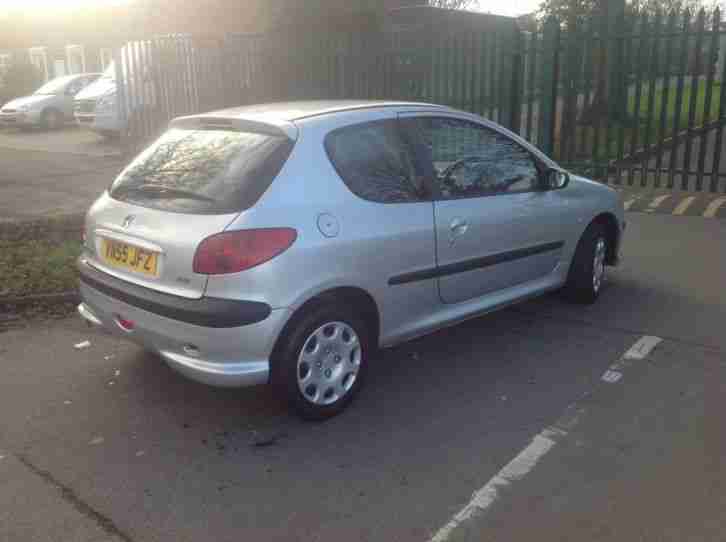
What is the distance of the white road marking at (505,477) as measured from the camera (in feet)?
10.1

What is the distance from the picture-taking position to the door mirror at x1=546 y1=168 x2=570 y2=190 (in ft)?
17.1

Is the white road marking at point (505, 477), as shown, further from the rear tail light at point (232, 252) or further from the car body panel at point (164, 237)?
the car body panel at point (164, 237)

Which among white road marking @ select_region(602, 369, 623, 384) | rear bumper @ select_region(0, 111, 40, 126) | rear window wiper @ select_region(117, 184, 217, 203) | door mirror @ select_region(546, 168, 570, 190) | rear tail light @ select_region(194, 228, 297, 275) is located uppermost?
rear window wiper @ select_region(117, 184, 217, 203)

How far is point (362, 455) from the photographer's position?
143 inches

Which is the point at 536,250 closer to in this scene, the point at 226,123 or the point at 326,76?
the point at 226,123

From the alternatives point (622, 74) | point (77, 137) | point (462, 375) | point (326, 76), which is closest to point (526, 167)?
point (462, 375)

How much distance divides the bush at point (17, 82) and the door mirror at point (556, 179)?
27.5 metres

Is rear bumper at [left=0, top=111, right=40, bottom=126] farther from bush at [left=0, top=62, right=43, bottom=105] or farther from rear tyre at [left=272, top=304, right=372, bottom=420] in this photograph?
rear tyre at [left=272, top=304, right=372, bottom=420]

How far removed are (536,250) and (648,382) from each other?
3.95 ft

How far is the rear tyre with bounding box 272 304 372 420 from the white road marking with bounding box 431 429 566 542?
1.01 meters

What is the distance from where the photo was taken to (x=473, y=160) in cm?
477

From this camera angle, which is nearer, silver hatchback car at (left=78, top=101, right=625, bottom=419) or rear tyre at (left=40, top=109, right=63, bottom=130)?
silver hatchback car at (left=78, top=101, right=625, bottom=419)

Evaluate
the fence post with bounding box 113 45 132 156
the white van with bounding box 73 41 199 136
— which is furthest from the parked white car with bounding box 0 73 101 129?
the fence post with bounding box 113 45 132 156

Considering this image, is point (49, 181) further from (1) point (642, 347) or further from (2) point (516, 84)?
(1) point (642, 347)
